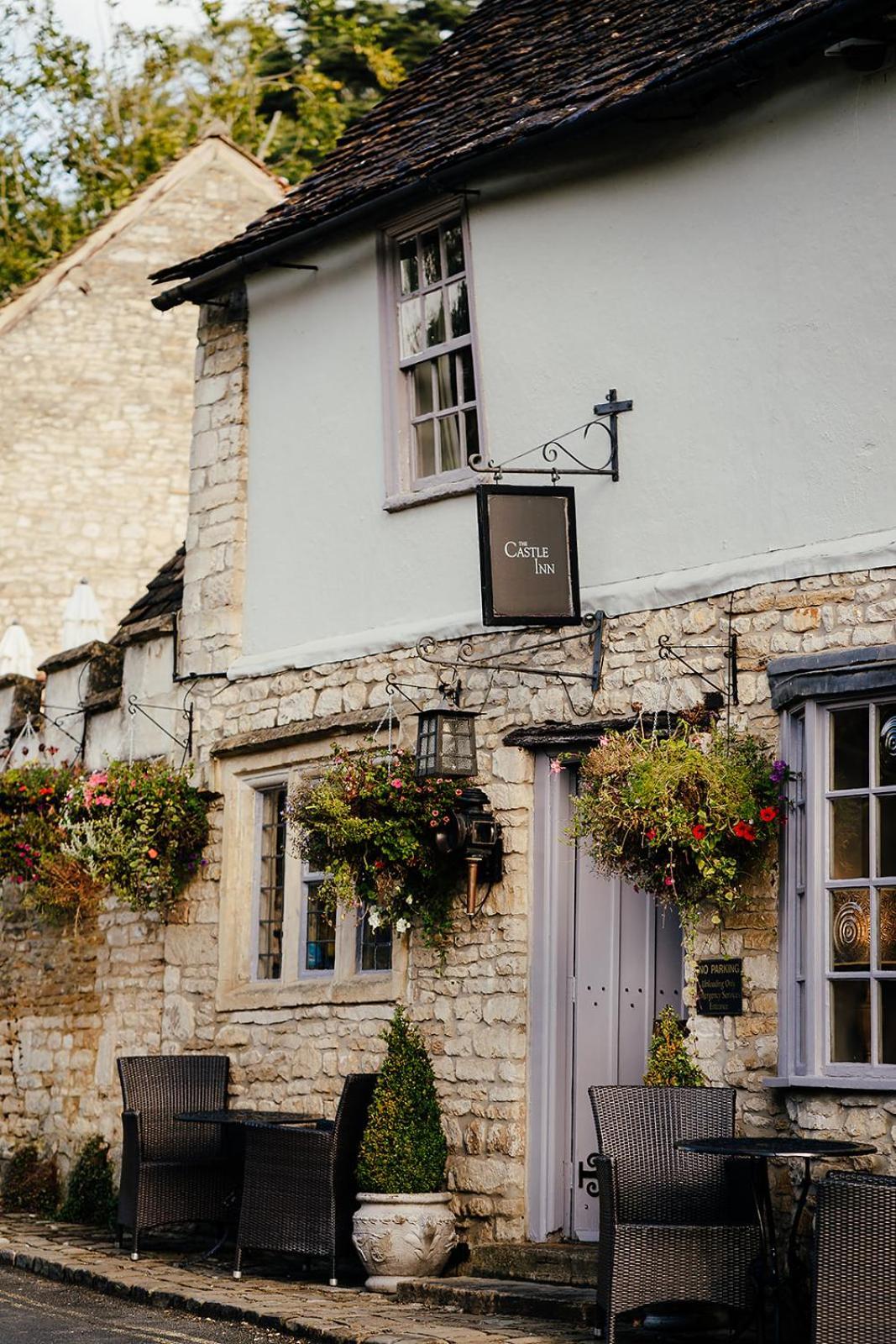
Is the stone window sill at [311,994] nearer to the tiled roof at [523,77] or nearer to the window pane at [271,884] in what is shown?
the window pane at [271,884]

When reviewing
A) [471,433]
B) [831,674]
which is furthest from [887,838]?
[471,433]

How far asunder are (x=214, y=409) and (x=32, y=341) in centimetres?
716

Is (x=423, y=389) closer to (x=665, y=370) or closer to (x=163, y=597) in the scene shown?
(x=665, y=370)

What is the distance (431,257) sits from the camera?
469 inches

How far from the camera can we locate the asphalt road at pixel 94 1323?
28.9ft

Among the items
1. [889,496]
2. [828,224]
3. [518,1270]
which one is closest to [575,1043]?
[518,1270]

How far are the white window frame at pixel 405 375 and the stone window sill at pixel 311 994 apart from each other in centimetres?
268

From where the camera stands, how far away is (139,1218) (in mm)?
11492

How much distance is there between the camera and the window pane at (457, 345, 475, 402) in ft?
38.1

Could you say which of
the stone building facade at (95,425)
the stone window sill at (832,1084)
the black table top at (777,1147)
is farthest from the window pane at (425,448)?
the stone building facade at (95,425)

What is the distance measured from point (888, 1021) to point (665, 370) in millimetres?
3389

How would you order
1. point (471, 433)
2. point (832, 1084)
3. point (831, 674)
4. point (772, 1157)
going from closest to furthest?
point (772, 1157), point (832, 1084), point (831, 674), point (471, 433)

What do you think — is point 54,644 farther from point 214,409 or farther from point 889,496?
point 889,496

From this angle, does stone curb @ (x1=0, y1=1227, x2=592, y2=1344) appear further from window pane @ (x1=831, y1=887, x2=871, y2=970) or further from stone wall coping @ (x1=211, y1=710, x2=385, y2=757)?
stone wall coping @ (x1=211, y1=710, x2=385, y2=757)
